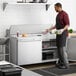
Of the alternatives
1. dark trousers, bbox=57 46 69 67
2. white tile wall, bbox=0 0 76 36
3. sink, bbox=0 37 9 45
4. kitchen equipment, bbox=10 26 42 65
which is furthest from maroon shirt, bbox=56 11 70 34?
sink, bbox=0 37 9 45

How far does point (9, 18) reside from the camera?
5637mm

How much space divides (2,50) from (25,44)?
741mm

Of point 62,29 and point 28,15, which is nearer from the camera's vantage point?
point 62,29

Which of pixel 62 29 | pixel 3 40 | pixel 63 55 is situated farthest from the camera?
pixel 3 40

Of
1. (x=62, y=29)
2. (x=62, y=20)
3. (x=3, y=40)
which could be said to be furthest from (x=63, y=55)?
(x=3, y=40)

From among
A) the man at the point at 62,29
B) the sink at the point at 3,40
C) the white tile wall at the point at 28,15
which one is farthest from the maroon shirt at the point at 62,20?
the sink at the point at 3,40

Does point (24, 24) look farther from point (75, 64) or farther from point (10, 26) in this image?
point (75, 64)

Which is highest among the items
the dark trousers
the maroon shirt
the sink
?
the maroon shirt

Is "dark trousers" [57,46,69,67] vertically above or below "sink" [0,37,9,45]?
below

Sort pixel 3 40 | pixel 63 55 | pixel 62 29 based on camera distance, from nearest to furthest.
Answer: pixel 62 29, pixel 63 55, pixel 3 40

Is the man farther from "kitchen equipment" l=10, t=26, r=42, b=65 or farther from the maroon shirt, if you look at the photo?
"kitchen equipment" l=10, t=26, r=42, b=65

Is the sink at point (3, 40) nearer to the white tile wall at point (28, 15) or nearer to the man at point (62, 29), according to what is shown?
the white tile wall at point (28, 15)

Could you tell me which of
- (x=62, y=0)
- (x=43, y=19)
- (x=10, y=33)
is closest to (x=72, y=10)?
(x=62, y=0)

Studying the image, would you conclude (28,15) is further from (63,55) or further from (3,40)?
(63,55)
